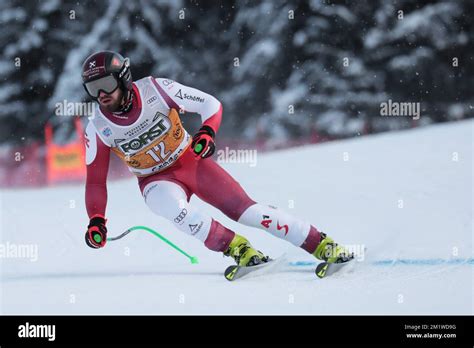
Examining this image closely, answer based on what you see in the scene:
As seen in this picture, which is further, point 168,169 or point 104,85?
point 168,169

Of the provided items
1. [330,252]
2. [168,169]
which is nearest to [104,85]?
[168,169]

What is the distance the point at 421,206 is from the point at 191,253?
1.38 metres

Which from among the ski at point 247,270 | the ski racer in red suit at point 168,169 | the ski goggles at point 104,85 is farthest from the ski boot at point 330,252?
the ski goggles at point 104,85

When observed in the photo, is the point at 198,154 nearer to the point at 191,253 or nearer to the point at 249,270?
the point at 249,270

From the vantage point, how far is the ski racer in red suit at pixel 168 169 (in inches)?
128

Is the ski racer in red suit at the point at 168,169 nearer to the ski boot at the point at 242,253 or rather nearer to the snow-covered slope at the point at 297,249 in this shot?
the ski boot at the point at 242,253

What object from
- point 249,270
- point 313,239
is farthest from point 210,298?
point 313,239

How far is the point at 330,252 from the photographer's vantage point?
337 cm

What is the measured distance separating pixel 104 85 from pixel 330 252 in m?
1.26

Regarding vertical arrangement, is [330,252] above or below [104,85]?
below

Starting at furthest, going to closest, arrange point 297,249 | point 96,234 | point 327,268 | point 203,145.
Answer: point 297,249 → point 327,268 → point 96,234 → point 203,145

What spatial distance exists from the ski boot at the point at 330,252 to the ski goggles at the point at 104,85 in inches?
45.8

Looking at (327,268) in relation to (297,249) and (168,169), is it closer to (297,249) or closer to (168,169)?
(297,249)

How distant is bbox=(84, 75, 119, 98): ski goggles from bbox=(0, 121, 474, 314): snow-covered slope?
932mm
